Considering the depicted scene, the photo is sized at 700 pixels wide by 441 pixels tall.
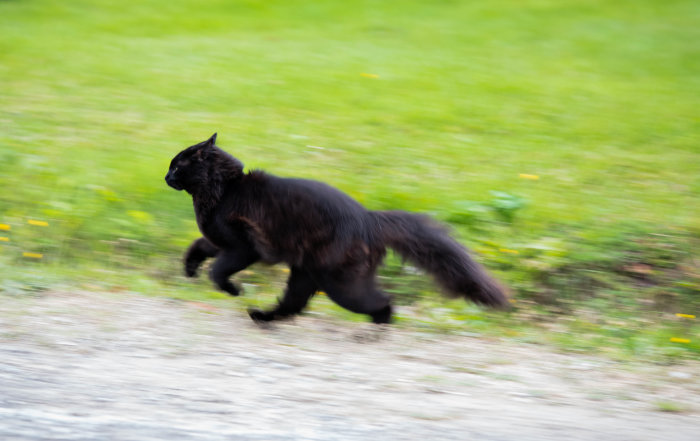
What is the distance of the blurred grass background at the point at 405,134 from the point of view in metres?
6.13

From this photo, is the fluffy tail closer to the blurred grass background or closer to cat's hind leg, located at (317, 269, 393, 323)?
cat's hind leg, located at (317, 269, 393, 323)

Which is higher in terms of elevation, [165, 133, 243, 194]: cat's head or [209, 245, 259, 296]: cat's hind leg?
[165, 133, 243, 194]: cat's head

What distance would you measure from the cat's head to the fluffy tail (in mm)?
1016

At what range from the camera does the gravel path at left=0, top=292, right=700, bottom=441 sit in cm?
367

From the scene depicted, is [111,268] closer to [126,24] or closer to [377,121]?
[377,121]

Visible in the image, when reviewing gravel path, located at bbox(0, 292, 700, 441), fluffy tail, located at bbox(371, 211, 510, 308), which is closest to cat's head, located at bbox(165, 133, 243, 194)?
gravel path, located at bbox(0, 292, 700, 441)

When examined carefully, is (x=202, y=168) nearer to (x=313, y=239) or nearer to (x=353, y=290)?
(x=313, y=239)

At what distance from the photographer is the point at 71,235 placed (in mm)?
6684

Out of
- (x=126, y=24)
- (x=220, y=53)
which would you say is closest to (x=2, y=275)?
(x=220, y=53)

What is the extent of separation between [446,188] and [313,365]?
11.1 ft

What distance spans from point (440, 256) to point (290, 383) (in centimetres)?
139

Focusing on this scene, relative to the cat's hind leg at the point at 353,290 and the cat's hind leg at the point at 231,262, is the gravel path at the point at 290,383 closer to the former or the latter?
the cat's hind leg at the point at 353,290

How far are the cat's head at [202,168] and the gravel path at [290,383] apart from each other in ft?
2.91

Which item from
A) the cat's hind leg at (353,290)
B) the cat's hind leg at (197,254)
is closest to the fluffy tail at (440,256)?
the cat's hind leg at (353,290)
